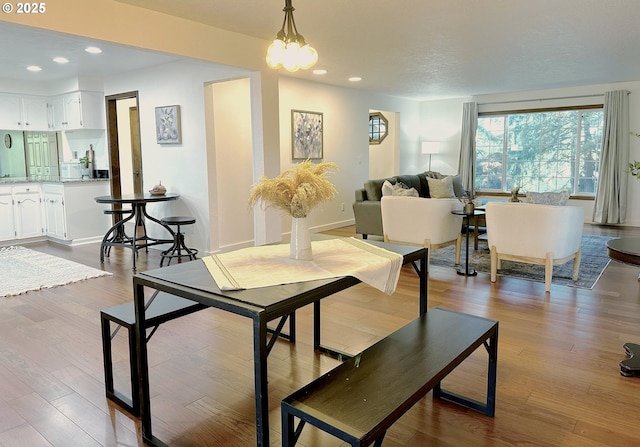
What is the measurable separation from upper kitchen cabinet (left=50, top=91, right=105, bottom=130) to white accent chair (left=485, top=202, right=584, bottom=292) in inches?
226

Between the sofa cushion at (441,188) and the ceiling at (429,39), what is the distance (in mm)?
1557

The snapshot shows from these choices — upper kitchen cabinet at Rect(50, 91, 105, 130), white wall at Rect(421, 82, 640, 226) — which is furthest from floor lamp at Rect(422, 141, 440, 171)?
upper kitchen cabinet at Rect(50, 91, 105, 130)

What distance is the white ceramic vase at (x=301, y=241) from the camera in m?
2.12

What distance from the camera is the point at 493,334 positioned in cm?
217

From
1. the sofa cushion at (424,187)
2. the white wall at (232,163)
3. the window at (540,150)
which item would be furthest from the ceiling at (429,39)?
the sofa cushion at (424,187)

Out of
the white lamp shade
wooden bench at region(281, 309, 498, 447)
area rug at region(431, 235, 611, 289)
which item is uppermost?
the white lamp shade

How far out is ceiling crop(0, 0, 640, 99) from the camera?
11.8 feet

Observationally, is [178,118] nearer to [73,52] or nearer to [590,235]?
[73,52]

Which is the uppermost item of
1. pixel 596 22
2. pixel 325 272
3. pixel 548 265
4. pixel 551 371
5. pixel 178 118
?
pixel 596 22

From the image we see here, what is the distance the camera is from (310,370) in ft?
8.56

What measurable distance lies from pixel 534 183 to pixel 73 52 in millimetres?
7769

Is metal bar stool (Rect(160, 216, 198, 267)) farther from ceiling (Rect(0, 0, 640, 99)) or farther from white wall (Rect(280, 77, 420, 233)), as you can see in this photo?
ceiling (Rect(0, 0, 640, 99))

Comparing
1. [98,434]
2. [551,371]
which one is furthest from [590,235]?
[98,434]

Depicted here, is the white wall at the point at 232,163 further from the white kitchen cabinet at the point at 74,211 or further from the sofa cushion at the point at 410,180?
the sofa cushion at the point at 410,180
